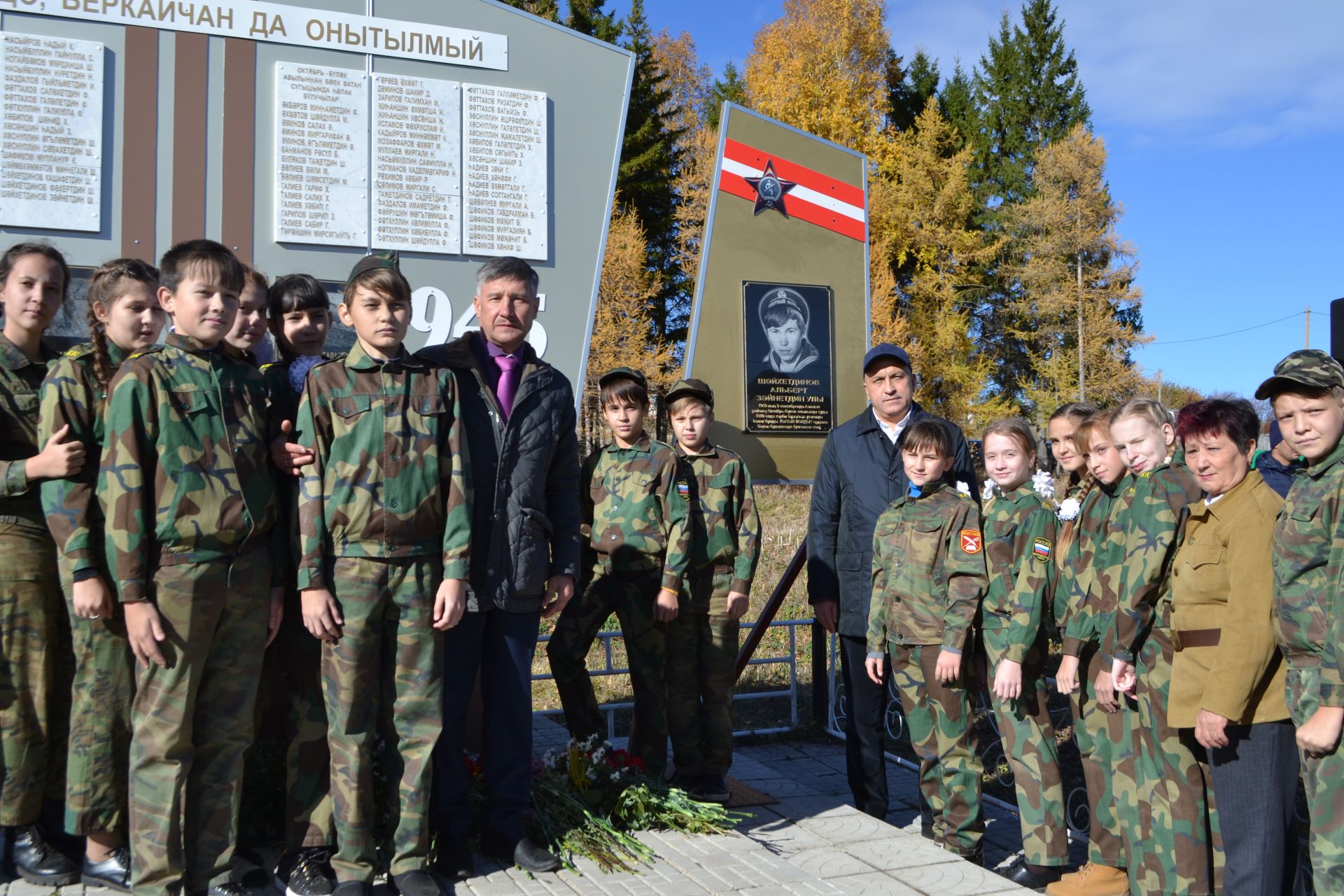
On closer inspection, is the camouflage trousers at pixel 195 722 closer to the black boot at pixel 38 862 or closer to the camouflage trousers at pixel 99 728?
the camouflage trousers at pixel 99 728

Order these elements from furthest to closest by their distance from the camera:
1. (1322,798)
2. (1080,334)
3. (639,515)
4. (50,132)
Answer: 1. (1080,334)
2. (639,515)
3. (50,132)
4. (1322,798)

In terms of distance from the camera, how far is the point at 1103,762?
3656 mm

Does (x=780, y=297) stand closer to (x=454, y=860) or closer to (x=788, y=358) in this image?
(x=788, y=358)

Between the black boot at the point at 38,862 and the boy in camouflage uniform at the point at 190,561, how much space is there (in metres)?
0.45

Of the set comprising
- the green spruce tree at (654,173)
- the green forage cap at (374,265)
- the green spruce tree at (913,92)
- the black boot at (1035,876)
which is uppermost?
the green spruce tree at (913,92)

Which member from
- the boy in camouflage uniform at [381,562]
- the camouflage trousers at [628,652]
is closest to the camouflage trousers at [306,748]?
the boy in camouflage uniform at [381,562]

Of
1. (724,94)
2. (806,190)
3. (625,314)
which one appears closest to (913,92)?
(724,94)

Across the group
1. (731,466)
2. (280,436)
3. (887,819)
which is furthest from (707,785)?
(280,436)

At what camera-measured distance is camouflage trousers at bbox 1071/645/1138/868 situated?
349 centimetres

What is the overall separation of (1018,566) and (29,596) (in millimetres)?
3390

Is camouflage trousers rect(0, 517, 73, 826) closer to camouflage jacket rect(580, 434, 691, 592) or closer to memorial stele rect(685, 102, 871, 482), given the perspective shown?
camouflage jacket rect(580, 434, 691, 592)

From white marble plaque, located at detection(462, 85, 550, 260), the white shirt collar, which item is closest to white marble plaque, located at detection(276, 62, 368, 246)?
white marble plaque, located at detection(462, 85, 550, 260)

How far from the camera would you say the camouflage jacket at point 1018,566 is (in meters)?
3.72

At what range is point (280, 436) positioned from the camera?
3.12 m
